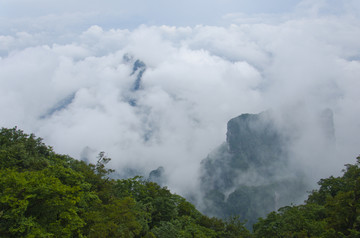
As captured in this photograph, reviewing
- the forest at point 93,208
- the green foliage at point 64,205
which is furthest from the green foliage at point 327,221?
the green foliage at point 64,205

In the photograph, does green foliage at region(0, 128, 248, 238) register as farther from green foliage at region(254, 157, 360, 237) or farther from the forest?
green foliage at region(254, 157, 360, 237)

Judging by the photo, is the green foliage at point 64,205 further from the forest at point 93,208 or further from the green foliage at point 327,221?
the green foliage at point 327,221

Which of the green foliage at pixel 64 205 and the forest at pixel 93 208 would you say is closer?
the green foliage at pixel 64 205

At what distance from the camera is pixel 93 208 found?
31.9 m

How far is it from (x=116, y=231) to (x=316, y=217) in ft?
114

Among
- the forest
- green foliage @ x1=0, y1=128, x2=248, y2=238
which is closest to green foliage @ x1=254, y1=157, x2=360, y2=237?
the forest

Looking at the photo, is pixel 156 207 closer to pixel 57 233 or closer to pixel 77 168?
pixel 77 168

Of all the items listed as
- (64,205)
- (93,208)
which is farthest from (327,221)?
(64,205)

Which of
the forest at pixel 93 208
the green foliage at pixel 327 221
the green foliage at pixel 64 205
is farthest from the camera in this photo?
the green foliage at pixel 327 221

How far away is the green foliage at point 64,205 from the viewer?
19.5 meters

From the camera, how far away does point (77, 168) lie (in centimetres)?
4603

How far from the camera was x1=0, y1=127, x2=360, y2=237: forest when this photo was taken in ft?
66.2

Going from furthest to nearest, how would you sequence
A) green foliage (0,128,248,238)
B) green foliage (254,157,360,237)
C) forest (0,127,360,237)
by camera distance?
1. green foliage (254,157,360,237)
2. forest (0,127,360,237)
3. green foliage (0,128,248,238)

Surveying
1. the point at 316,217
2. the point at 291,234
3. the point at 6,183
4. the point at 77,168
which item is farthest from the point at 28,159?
the point at 316,217
